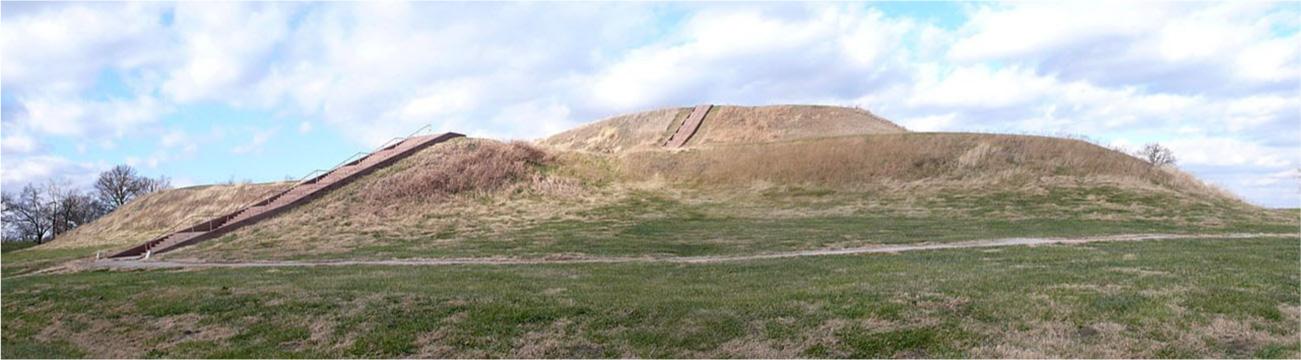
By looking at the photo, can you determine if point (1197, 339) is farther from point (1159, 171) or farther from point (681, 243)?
point (1159, 171)

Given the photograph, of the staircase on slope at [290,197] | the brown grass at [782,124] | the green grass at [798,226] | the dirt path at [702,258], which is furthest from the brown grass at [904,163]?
the dirt path at [702,258]

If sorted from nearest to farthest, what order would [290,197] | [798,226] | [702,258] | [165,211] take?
1. [702,258]
2. [798,226]
3. [290,197]
4. [165,211]

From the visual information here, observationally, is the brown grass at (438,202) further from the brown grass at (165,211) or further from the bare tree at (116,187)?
the bare tree at (116,187)

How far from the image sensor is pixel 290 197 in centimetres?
3338

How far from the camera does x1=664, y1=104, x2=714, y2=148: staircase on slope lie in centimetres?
4909

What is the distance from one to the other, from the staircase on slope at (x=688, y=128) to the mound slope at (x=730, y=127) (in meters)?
0.39

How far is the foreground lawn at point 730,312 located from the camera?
9.45m

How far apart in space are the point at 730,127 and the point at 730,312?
137 feet

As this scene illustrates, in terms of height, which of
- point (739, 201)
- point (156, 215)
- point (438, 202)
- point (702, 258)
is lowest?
point (702, 258)

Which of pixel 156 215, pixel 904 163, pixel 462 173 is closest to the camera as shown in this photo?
pixel 462 173

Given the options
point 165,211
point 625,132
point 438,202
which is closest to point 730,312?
point 438,202

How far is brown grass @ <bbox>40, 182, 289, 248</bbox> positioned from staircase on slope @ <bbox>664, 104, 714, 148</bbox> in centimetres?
2189

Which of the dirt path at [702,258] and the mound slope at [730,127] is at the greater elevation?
the mound slope at [730,127]

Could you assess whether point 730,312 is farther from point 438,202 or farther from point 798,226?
point 438,202
